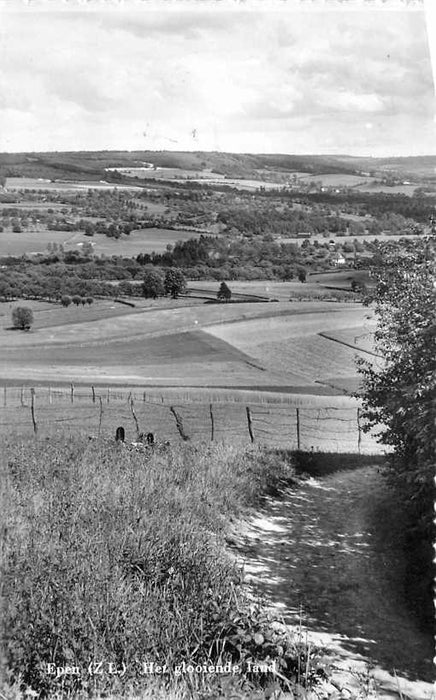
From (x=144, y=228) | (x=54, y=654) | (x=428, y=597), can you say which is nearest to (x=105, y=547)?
(x=54, y=654)

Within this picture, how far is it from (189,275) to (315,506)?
4.62 m

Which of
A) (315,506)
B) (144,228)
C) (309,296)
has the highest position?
(144,228)

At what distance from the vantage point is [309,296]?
10.6 metres

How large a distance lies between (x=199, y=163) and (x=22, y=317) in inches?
145

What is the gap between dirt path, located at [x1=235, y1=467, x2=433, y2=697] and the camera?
6.39 m

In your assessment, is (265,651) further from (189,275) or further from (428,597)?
(189,275)

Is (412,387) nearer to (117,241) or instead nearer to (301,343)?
(301,343)

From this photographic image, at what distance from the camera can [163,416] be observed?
400 inches

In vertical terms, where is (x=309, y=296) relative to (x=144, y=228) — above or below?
below

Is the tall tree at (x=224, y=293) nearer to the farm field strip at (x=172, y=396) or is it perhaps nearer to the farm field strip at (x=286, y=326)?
the farm field strip at (x=286, y=326)

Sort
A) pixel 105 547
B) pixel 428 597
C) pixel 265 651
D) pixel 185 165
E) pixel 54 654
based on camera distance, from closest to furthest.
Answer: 1. pixel 54 654
2. pixel 265 651
3. pixel 105 547
4. pixel 428 597
5. pixel 185 165

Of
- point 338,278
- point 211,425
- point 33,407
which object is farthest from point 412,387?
point 33,407

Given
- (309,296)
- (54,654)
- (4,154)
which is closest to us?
(54,654)

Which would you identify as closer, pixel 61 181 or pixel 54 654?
pixel 54 654
